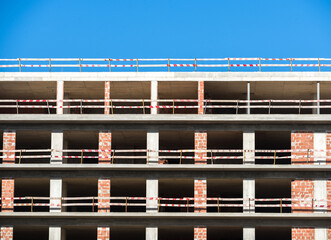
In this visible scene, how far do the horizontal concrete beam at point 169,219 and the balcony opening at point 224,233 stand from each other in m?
1.05

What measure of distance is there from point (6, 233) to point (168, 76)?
12.3 meters

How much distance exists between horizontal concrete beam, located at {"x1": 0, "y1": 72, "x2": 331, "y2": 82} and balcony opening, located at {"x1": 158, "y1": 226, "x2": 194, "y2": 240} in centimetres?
825

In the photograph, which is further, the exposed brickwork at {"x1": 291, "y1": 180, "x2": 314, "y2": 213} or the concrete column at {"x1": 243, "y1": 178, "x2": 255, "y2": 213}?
the concrete column at {"x1": 243, "y1": 178, "x2": 255, "y2": 213}

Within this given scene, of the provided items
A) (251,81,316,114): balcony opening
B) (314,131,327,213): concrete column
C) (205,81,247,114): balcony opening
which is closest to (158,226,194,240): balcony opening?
(205,81,247,114): balcony opening

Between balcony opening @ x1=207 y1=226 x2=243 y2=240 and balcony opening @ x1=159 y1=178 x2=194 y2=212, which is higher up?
balcony opening @ x1=159 y1=178 x2=194 y2=212

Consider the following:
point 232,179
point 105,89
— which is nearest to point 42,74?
→ point 105,89

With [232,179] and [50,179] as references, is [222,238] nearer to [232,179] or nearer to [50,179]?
[232,179]

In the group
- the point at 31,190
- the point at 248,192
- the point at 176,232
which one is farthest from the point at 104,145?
the point at 248,192

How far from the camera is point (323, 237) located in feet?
134

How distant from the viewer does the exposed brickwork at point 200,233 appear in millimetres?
41406

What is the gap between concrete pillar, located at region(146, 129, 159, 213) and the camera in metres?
42.2

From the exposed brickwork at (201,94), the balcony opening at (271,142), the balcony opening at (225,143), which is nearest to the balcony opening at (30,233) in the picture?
the balcony opening at (225,143)

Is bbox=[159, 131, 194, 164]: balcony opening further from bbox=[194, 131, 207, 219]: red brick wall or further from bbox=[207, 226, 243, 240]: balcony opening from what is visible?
bbox=[207, 226, 243, 240]: balcony opening

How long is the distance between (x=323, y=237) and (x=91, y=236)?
561 inches
